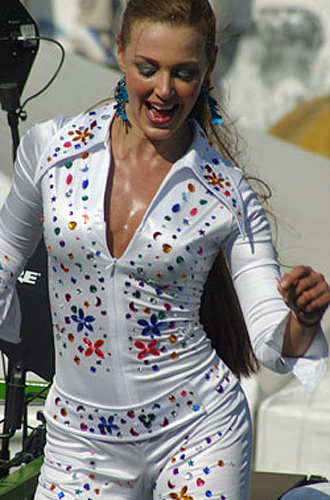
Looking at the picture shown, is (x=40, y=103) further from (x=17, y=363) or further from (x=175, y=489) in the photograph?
(x=175, y=489)

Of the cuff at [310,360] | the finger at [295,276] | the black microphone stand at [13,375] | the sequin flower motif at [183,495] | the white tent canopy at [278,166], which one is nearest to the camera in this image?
the finger at [295,276]

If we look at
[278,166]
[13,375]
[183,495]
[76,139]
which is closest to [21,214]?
[76,139]

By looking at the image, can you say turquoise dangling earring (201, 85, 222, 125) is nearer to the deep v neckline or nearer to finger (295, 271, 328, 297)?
the deep v neckline

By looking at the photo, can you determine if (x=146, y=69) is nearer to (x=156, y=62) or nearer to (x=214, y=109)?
(x=156, y=62)

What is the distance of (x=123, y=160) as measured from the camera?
2.06 meters

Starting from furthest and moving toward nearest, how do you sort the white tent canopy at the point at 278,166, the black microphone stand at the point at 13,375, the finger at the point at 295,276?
the white tent canopy at the point at 278,166 → the black microphone stand at the point at 13,375 → the finger at the point at 295,276

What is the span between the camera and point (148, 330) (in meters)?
1.99

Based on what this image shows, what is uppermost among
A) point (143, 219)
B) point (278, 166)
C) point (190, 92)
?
point (190, 92)

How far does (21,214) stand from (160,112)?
0.36 m

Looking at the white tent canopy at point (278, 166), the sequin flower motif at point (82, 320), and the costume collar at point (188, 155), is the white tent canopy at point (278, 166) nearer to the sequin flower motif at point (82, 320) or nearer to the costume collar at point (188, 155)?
the costume collar at point (188, 155)

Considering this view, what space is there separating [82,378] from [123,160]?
0.42 meters

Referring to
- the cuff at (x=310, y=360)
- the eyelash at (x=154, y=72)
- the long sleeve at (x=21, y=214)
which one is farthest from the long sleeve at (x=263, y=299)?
the long sleeve at (x=21, y=214)

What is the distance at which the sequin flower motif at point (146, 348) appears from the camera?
199 cm

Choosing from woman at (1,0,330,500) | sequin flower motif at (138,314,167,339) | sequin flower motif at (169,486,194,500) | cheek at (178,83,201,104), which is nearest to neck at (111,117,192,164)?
woman at (1,0,330,500)
